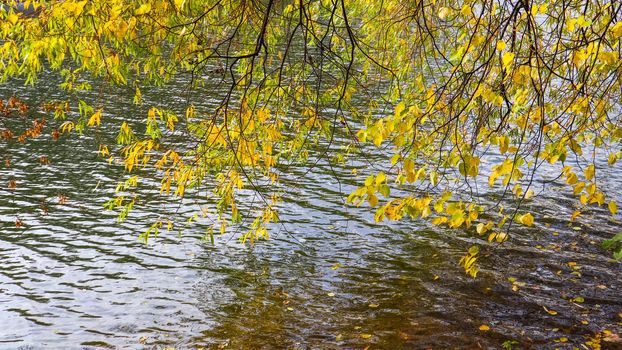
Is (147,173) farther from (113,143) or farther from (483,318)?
(483,318)

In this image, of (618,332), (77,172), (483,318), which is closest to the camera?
(618,332)

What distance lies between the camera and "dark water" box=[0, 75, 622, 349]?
11109 mm

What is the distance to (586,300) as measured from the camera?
11844 millimetres

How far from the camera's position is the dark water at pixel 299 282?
36.4 ft

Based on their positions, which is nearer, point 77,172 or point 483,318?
point 483,318

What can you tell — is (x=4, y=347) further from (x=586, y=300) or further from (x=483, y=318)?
(x=586, y=300)

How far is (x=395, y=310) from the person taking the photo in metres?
11.9

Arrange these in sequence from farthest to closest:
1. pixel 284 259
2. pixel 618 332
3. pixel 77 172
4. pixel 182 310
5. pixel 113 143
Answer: pixel 113 143
pixel 77 172
pixel 284 259
pixel 182 310
pixel 618 332

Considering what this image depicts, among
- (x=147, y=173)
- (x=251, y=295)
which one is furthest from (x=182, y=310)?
(x=147, y=173)

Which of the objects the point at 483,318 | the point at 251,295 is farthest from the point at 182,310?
the point at 483,318

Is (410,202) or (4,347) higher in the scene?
(410,202)

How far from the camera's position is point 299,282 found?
13.2 metres

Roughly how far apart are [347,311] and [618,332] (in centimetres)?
419

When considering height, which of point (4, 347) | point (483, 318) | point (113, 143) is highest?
point (113, 143)
